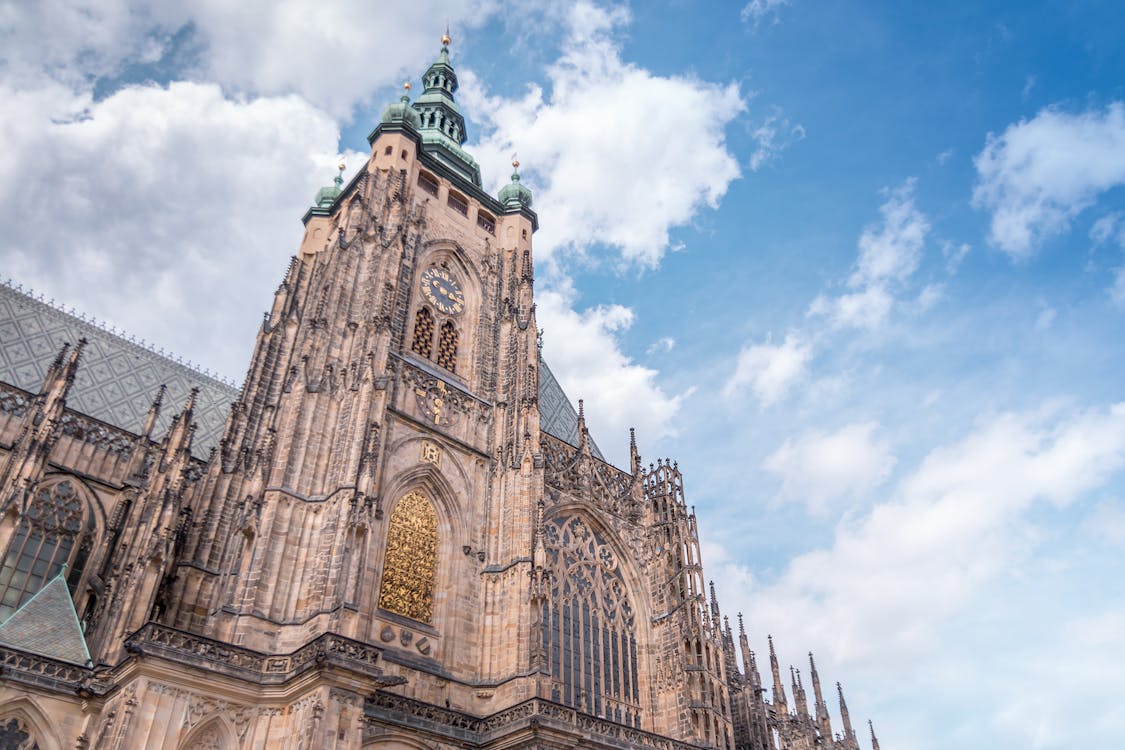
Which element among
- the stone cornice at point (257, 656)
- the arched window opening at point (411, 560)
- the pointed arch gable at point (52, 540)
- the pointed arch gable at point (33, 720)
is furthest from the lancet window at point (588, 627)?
the pointed arch gable at point (52, 540)

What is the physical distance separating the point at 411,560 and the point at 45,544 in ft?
34.8

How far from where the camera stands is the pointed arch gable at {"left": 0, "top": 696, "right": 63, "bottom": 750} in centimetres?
1673

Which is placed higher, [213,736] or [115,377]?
[115,377]

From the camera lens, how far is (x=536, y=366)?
28891mm

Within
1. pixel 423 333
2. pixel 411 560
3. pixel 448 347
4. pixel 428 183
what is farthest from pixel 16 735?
pixel 428 183

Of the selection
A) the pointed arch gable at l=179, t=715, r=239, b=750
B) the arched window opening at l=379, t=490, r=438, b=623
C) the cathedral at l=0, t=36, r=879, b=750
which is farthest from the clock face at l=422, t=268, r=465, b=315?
the pointed arch gable at l=179, t=715, r=239, b=750

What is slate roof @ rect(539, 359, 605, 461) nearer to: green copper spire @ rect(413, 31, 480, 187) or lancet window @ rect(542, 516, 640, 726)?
lancet window @ rect(542, 516, 640, 726)

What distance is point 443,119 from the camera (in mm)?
38750

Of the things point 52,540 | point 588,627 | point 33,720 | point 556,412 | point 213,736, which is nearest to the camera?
point 213,736

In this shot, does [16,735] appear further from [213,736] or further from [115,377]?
[115,377]

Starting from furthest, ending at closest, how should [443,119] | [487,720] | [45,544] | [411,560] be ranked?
[443,119] < [45,544] < [411,560] < [487,720]

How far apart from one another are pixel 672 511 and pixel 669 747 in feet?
28.2

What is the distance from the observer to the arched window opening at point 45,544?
72.8 feet

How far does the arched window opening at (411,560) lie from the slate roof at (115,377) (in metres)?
8.42
